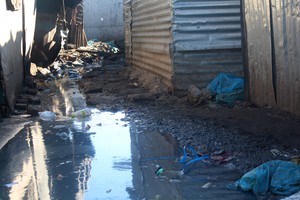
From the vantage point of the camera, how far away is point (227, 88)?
8.41 meters

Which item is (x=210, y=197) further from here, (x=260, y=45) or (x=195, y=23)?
(x=195, y=23)

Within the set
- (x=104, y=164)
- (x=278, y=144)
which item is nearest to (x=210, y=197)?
(x=104, y=164)

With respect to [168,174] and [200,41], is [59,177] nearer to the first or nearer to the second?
[168,174]

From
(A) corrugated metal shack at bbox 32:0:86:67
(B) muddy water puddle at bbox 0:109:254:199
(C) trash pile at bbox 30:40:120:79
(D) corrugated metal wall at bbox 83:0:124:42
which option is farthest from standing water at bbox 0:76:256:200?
(D) corrugated metal wall at bbox 83:0:124:42

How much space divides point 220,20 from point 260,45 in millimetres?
1710

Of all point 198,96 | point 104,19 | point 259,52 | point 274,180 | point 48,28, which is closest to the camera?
point 274,180

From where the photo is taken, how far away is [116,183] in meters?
4.46

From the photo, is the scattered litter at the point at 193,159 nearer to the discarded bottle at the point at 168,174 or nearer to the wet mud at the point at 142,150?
the wet mud at the point at 142,150

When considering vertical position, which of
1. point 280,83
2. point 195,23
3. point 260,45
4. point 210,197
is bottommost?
point 210,197

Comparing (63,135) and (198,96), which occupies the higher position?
(198,96)

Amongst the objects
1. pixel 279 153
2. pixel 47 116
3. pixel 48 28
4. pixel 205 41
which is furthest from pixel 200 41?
pixel 48 28

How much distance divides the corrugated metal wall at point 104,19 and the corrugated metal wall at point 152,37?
14.8 meters

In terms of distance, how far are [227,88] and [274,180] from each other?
447 cm

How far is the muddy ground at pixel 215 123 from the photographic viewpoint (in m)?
5.34
